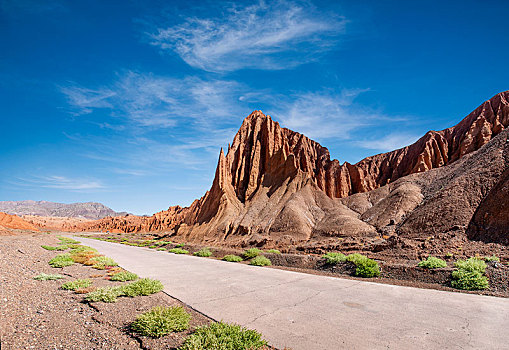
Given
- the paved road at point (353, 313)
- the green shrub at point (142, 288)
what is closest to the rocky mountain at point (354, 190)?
the paved road at point (353, 313)

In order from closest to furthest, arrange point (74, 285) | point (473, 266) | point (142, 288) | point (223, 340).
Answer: point (223, 340)
point (142, 288)
point (74, 285)
point (473, 266)

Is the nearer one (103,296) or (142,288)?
(103,296)

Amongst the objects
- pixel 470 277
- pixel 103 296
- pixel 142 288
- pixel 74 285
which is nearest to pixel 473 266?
pixel 470 277

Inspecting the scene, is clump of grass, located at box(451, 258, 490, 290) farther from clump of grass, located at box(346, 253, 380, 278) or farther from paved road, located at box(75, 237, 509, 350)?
clump of grass, located at box(346, 253, 380, 278)

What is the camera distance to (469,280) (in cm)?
846

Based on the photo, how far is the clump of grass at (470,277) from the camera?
827 centimetres

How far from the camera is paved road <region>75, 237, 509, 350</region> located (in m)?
4.57

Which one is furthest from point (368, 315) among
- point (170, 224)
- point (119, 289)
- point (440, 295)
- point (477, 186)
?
point (170, 224)

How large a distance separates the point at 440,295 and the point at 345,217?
29.6 m

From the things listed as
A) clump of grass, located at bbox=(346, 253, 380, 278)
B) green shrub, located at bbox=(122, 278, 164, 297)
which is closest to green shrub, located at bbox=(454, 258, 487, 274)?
clump of grass, located at bbox=(346, 253, 380, 278)

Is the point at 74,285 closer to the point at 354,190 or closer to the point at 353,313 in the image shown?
A: the point at 353,313

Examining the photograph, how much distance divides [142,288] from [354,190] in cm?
6833

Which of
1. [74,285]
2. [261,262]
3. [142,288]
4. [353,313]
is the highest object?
[353,313]

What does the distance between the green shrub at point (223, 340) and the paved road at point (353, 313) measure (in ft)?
1.57
